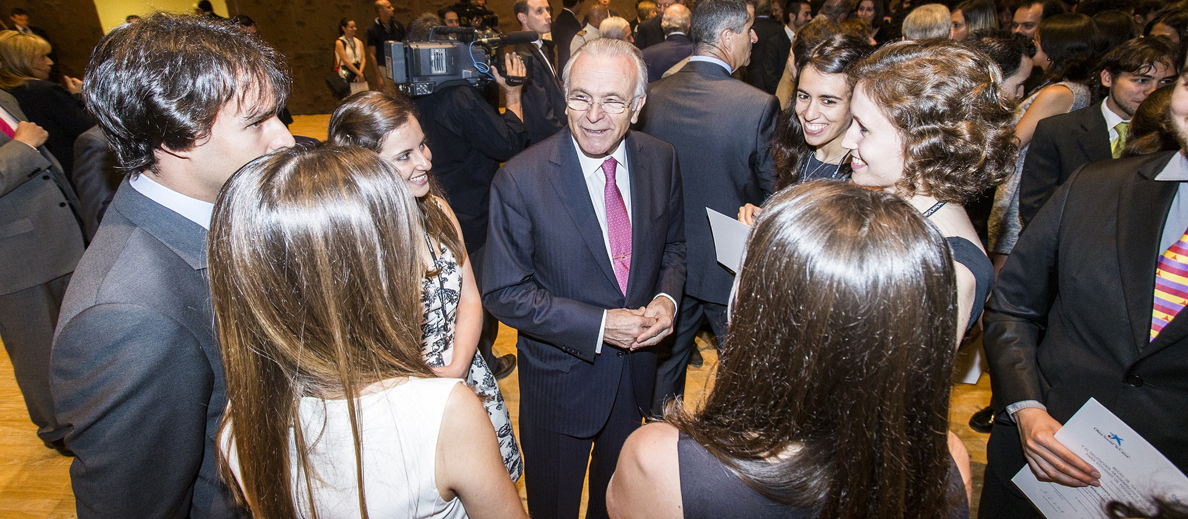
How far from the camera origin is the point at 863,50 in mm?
1893

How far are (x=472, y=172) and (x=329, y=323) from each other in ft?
7.58

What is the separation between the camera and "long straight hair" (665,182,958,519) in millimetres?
734

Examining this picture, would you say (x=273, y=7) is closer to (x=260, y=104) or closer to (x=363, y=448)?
(x=260, y=104)

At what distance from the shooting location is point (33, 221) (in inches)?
95.0

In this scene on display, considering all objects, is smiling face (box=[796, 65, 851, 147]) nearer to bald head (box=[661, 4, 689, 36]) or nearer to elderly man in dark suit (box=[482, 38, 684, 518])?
elderly man in dark suit (box=[482, 38, 684, 518])

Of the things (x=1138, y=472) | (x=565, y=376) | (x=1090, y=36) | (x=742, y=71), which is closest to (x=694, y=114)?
(x=565, y=376)

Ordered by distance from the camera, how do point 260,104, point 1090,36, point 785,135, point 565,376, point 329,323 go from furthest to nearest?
point 1090,36
point 785,135
point 565,376
point 260,104
point 329,323

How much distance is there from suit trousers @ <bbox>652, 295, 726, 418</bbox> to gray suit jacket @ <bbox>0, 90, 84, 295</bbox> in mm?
2692

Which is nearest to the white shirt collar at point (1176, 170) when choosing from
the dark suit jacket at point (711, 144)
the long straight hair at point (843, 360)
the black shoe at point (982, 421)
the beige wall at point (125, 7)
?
the long straight hair at point (843, 360)

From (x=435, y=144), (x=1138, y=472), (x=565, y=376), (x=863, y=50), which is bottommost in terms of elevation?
(x=565, y=376)

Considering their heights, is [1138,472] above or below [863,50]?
below

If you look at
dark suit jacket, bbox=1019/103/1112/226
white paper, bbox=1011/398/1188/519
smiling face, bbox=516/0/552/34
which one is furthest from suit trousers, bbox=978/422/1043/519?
smiling face, bbox=516/0/552/34

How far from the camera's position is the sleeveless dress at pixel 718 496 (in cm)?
78

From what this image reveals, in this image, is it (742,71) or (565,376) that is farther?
(742,71)
